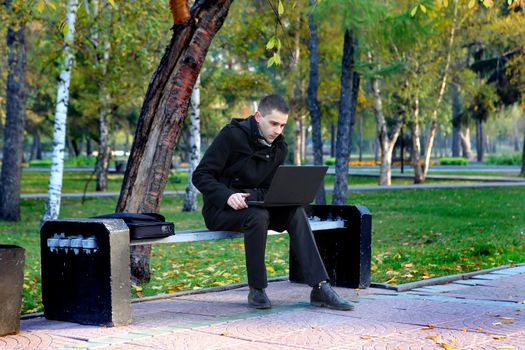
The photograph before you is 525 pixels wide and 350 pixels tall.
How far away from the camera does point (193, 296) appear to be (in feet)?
26.4

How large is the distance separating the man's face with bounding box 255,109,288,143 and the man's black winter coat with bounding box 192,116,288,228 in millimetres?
68

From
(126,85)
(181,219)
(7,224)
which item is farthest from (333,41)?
(7,224)

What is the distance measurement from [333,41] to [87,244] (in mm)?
28077

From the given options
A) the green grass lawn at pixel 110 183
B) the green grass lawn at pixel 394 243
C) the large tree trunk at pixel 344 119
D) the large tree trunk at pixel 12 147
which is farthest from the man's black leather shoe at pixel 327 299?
the green grass lawn at pixel 110 183

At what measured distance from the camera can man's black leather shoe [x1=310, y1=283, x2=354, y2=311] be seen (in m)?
6.98

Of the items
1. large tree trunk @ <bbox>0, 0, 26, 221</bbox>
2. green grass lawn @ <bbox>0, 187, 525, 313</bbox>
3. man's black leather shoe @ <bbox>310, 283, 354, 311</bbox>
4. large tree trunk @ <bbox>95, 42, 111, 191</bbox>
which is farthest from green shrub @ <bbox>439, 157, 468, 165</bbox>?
man's black leather shoe @ <bbox>310, 283, 354, 311</bbox>

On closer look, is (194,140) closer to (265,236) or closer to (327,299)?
(265,236)

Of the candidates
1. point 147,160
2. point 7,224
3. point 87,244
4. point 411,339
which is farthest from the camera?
point 7,224

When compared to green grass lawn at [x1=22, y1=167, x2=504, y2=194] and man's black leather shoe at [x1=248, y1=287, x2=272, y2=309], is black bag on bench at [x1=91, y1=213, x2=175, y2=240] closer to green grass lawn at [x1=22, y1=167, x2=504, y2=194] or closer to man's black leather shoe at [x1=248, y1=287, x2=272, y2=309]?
man's black leather shoe at [x1=248, y1=287, x2=272, y2=309]

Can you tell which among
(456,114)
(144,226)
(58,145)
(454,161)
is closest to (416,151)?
(58,145)

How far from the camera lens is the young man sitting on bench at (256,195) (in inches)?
277

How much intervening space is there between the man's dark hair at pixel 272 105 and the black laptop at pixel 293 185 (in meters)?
0.53

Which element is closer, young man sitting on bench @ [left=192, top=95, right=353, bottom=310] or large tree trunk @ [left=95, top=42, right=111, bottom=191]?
young man sitting on bench @ [left=192, top=95, right=353, bottom=310]

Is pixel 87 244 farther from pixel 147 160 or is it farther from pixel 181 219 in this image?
pixel 181 219
